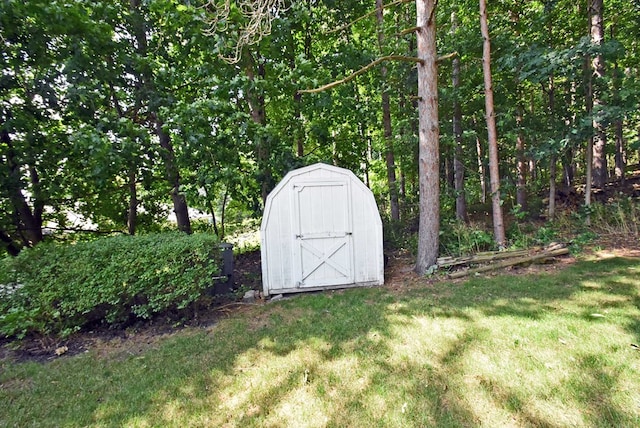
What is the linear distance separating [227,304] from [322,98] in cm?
488

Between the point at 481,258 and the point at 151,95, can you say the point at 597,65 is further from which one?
the point at 151,95

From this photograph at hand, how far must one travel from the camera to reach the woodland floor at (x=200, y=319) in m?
3.53

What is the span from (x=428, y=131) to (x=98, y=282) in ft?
18.2

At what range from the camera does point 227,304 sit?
4801 mm

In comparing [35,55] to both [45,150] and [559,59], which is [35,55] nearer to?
[45,150]

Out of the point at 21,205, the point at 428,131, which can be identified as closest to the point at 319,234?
the point at 428,131

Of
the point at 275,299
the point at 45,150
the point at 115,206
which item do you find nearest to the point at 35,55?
the point at 45,150

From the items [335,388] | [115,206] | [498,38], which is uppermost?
[498,38]

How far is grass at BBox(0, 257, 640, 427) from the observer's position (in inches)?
87.8

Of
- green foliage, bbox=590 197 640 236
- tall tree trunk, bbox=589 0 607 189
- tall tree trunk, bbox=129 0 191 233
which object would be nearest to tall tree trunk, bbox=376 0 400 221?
tall tree trunk, bbox=589 0 607 189

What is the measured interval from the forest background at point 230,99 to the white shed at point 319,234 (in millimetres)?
1537

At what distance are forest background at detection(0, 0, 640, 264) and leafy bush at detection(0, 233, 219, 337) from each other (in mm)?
2264

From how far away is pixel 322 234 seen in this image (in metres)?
5.26

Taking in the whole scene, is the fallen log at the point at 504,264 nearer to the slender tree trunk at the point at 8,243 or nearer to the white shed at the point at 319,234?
the white shed at the point at 319,234
